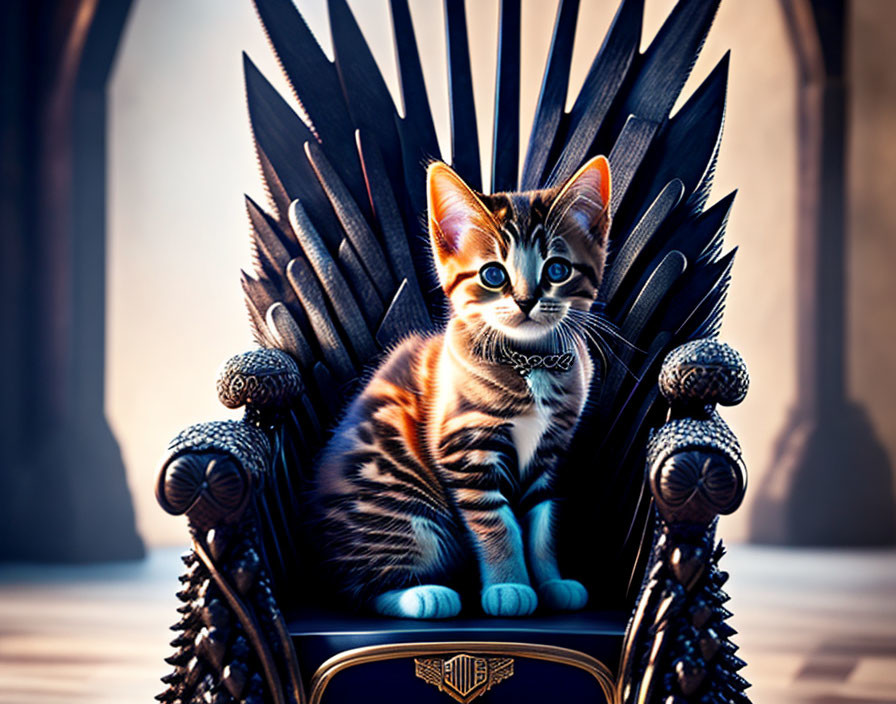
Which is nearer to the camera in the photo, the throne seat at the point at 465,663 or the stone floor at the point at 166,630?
the throne seat at the point at 465,663

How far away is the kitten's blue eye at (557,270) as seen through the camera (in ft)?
4.50

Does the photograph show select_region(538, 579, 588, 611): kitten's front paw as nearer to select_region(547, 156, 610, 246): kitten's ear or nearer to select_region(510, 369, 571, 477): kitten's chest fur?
select_region(510, 369, 571, 477): kitten's chest fur

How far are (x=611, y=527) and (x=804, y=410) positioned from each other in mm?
3755

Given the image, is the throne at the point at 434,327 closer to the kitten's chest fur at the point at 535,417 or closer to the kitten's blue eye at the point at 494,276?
the kitten's chest fur at the point at 535,417

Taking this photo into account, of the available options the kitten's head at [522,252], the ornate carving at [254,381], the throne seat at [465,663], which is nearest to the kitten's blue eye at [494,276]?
the kitten's head at [522,252]

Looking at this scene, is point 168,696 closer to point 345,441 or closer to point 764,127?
point 345,441

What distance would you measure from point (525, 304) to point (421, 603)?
43 cm

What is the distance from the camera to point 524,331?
1.37 metres

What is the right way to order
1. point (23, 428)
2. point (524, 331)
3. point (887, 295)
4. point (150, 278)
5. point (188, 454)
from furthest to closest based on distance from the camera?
point (887, 295) < point (150, 278) < point (23, 428) < point (524, 331) < point (188, 454)

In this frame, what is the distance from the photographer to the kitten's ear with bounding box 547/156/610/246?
139 centimetres

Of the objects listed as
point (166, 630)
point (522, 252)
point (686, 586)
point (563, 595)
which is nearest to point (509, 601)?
point (563, 595)

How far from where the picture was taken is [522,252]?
4.46 feet

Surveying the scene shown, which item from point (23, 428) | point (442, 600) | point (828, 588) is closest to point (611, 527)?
point (442, 600)

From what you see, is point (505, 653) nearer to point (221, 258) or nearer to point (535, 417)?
point (535, 417)
